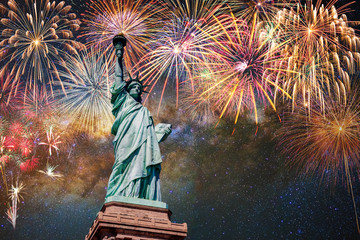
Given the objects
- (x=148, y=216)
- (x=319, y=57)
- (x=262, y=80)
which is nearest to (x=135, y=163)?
(x=148, y=216)

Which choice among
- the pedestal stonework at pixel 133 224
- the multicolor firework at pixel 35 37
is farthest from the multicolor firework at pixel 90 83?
the pedestal stonework at pixel 133 224

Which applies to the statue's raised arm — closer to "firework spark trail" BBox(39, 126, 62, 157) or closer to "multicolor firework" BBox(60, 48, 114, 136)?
"multicolor firework" BBox(60, 48, 114, 136)

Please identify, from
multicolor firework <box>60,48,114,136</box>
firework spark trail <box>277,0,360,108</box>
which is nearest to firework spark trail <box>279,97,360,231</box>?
firework spark trail <box>277,0,360,108</box>

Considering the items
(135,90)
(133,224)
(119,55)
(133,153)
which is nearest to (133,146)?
(133,153)

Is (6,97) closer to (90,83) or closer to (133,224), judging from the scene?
(90,83)

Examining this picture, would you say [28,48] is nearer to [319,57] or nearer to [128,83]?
[128,83]

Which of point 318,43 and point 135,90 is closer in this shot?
point 135,90
